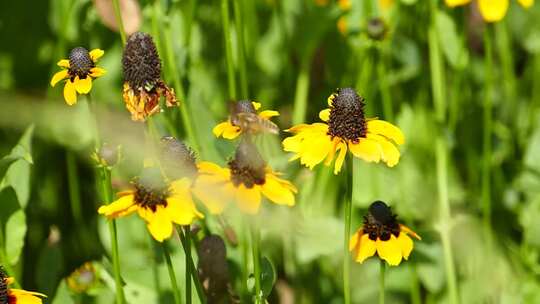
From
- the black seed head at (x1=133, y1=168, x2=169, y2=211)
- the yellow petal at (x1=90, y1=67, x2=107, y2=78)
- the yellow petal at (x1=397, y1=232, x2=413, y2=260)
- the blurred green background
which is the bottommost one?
the black seed head at (x1=133, y1=168, x2=169, y2=211)

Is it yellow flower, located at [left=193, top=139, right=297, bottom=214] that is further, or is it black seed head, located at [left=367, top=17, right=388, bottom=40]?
black seed head, located at [left=367, top=17, right=388, bottom=40]

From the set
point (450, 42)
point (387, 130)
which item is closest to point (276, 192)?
point (387, 130)

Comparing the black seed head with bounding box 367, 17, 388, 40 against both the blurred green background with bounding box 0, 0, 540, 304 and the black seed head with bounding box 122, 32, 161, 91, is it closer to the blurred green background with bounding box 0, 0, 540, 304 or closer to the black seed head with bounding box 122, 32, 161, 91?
the blurred green background with bounding box 0, 0, 540, 304

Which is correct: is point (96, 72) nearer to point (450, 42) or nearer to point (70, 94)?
point (70, 94)

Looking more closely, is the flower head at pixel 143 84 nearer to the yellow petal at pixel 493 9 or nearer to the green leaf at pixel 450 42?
the yellow petal at pixel 493 9

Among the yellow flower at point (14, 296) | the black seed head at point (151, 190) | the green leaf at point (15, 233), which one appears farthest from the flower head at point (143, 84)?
the green leaf at point (15, 233)

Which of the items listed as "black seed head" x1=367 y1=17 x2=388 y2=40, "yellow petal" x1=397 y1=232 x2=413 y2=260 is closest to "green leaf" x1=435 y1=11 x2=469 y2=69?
"black seed head" x1=367 y1=17 x2=388 y2=40

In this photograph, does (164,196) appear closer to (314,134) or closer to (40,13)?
(314,134)

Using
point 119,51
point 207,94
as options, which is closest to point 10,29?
point 119,51
